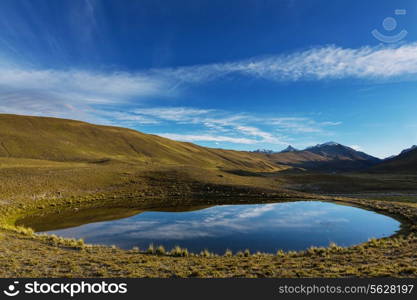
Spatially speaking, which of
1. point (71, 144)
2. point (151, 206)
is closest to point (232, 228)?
point (151, 206)

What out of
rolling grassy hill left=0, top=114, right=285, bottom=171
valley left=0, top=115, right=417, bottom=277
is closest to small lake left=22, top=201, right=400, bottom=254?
valley left=0, top=115, right=417, bottom=277

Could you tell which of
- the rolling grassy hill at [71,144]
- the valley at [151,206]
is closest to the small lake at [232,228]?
the valley at [151,206]

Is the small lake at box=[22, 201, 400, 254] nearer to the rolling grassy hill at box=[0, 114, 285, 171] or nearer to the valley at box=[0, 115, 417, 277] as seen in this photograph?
the valley at box=[0, 115, 417, 277]

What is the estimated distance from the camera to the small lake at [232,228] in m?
22.8

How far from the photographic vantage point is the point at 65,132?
146 meters

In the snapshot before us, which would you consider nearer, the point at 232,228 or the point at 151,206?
the point at 232,228

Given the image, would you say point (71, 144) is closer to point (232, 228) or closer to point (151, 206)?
point (151, 206)

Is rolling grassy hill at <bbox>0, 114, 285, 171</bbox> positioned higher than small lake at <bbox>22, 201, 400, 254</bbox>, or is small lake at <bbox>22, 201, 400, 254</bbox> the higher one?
rolling grassy hill at <bbox>0, 114, 285, 171</bbox>

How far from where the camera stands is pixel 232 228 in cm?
2848

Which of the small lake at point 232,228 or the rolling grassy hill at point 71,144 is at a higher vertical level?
the rolling grassy hill at point 71,144

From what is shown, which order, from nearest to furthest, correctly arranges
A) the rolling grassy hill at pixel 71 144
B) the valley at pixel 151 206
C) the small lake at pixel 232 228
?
the valley at pixel 151 206 < the small lake at pixel 232 228 < the rolling grassy hill at pixel 71 144

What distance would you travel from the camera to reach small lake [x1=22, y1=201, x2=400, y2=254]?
22.8 metres

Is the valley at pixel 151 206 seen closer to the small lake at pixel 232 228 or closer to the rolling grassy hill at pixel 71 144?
the rolling grassy hill at pixel 71 144

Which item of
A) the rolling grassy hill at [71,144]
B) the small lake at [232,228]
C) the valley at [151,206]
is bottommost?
the small lake at [232,228]
